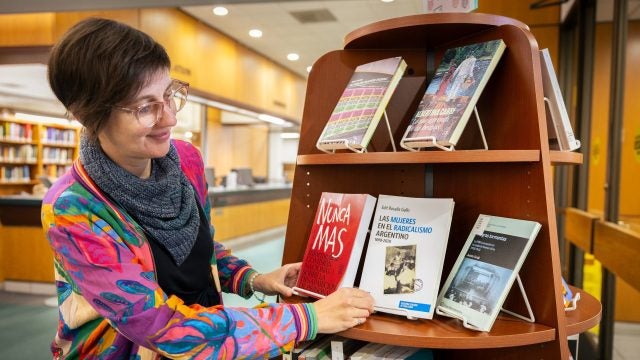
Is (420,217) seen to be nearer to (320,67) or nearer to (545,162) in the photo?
(545,162)

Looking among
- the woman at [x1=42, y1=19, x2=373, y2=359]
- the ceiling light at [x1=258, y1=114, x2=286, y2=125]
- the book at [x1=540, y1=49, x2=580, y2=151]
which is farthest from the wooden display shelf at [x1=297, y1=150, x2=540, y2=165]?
the ceiling light at [x1=258, y1=114, x2=286, y2=125]

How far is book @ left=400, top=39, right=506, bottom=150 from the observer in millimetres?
1204

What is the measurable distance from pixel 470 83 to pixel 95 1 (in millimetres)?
3016

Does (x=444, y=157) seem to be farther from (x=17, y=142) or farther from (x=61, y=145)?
(x=61, y=145)

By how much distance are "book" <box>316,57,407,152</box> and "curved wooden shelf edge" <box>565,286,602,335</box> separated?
2.34ft

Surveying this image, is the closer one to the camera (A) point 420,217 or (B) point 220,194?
(A) point 420,217

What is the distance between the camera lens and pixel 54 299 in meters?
4.71

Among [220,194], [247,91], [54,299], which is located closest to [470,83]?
[54,299]

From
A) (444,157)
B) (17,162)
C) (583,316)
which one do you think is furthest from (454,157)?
(17,162)

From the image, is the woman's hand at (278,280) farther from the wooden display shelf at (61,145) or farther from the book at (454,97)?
the wooden display shelf at (61,145)

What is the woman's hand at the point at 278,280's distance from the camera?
57.4 inches

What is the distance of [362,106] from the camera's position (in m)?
1.39

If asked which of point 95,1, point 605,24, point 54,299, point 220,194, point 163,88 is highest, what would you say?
point 605,24

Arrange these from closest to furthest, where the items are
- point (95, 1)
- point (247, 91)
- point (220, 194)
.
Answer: point (95, 1) < point (220, 194) < point (247, 91)
